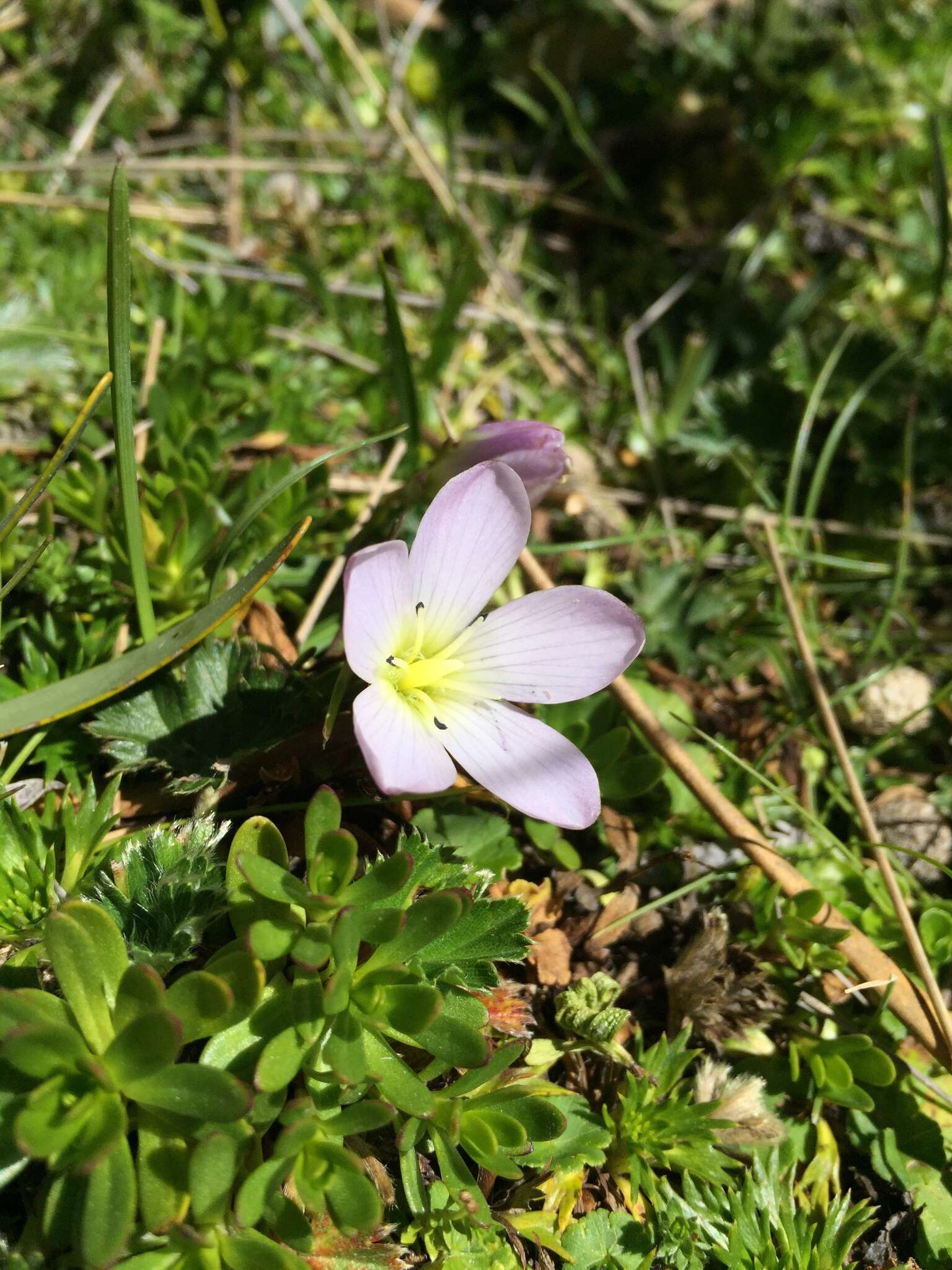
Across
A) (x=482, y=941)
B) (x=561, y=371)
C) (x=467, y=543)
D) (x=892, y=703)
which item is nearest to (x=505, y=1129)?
(x=482, y=941)

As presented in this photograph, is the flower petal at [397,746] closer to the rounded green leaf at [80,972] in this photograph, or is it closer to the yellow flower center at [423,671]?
the yellow flower center at [423,671]

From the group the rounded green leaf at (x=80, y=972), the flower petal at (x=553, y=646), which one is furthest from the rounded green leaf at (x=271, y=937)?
the flower petal at (x=553, y=646)

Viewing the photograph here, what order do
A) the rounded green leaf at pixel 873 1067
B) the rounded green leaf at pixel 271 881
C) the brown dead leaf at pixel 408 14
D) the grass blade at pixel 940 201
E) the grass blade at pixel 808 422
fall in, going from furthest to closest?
the brown dead leaf at pixel 408 14, the grass blade at pixel 808 422, the grass blade at pixel 940 201, the rounded green leaf at pixel 873 1067, the rounded green leaf at pixel 271 881

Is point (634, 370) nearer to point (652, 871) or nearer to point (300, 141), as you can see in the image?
point (300, 141)

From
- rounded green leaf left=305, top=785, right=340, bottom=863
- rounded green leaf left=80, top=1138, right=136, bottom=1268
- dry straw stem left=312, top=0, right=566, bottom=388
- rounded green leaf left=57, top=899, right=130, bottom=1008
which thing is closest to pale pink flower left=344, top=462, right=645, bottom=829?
rounded green leaf left=305, top=785, right=340, bottom=863

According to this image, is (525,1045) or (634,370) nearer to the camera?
(525,1045)

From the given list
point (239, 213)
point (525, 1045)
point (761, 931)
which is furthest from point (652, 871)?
point (239, 213)

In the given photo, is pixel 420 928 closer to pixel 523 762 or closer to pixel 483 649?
pixel 523 762
